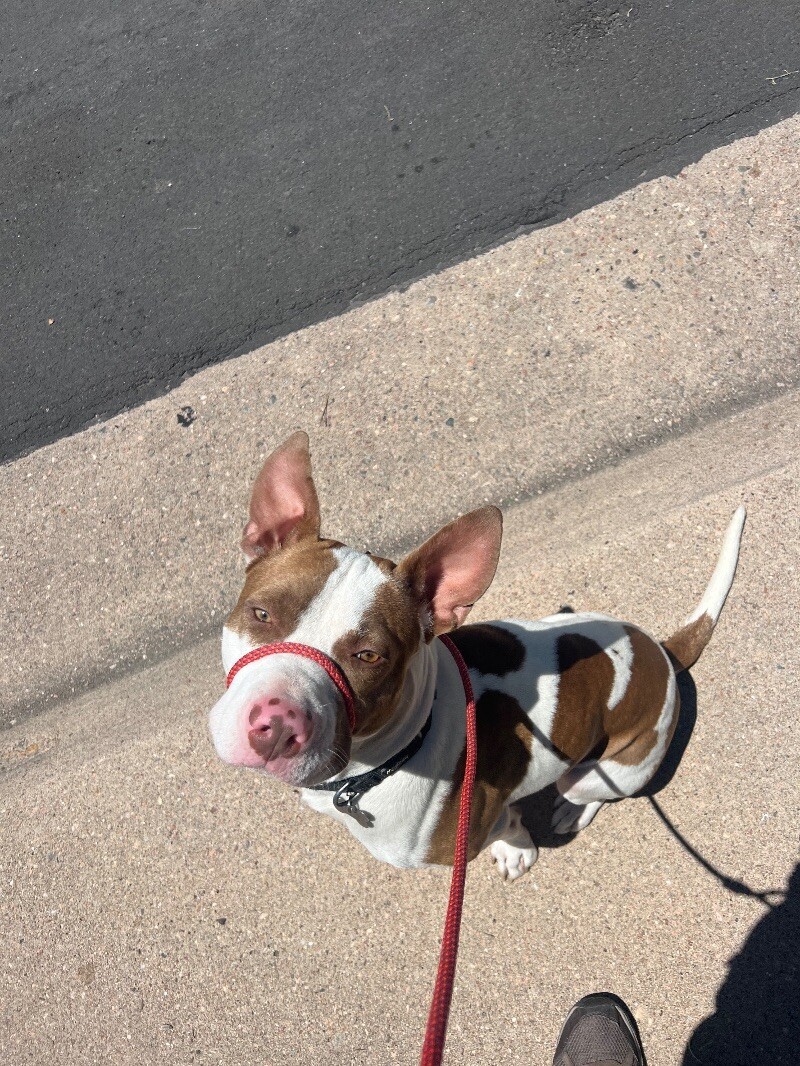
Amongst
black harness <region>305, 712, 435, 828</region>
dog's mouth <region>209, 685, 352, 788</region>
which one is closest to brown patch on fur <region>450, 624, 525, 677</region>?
black harness <region>305, 712, 435, 828</region>

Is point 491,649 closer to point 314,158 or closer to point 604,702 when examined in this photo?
point 604,702

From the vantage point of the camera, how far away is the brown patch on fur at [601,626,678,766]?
2.68m

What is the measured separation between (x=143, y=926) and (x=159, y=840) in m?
0.34

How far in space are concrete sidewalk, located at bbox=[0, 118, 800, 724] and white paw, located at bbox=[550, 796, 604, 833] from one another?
1450 mm

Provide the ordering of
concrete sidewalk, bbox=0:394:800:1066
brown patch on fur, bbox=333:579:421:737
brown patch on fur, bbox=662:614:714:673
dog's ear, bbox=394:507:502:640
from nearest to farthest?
brown patch on fur, bbox=333:579:421:737 → dog's ear, bbox=394:507:502:640 → concrete sidewalk, bbox=0:394:800:1066 → brown patch on fur, bbox=662:614:714:673

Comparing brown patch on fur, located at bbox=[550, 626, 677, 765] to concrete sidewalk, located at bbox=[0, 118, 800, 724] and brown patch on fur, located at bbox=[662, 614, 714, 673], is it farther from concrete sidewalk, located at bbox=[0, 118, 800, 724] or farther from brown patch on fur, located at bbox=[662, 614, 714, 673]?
concrete sidewalk, located at bbox=[0, 118, 800, 724]

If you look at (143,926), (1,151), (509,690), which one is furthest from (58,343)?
(509,690)

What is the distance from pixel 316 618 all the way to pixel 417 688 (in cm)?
42

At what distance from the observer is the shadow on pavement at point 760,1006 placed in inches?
111

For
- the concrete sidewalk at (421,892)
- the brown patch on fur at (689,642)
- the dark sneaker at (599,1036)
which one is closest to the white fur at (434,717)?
the brown patch on fur at (689,642)

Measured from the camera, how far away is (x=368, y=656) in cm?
204

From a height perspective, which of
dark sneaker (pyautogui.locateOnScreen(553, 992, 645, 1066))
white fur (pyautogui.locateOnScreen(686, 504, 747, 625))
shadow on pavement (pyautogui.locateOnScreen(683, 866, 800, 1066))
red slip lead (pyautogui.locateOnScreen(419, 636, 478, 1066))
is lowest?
shadow on pavement (pyautogui.locateOnScreen(683, 866, 800, 1066))

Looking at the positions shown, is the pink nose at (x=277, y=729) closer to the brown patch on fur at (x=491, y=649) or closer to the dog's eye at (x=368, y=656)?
the dog's eye at (x=368, y=656)

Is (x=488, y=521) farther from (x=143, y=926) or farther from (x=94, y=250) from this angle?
(x=94, y=250)
